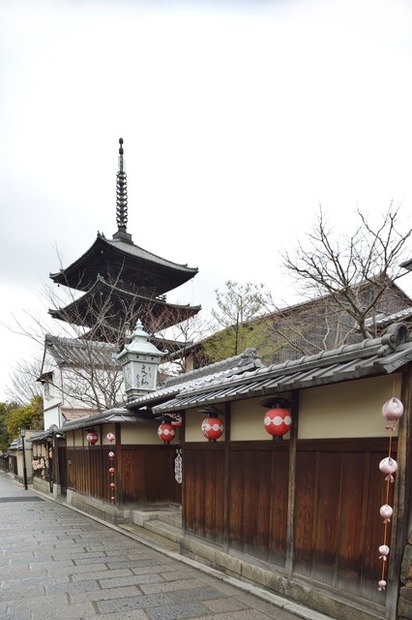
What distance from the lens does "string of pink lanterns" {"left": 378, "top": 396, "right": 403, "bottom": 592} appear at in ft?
13.1

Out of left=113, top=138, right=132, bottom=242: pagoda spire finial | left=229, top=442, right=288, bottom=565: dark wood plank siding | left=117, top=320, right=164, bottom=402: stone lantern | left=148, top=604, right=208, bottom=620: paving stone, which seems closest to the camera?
left=148, top=604, right=208, bottom=620: paving stone

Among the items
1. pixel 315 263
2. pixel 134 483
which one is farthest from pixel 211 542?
pixel 315 263

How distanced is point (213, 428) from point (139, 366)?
760 centimetres

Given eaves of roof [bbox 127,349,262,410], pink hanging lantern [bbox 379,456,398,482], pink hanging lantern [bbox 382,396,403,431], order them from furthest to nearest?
1. eaves of roof [bbox 127,349,262,410]
2. pink hanging lantern [bbox 379,456,398,482]
3. pink hanging lantern [bbox 382,396,403,431]

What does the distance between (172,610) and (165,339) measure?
18.6 m

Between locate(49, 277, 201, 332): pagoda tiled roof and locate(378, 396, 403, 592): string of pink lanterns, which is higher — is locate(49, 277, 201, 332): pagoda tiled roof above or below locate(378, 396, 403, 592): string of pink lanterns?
above

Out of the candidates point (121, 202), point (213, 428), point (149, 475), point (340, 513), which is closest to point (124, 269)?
point (121, 202)

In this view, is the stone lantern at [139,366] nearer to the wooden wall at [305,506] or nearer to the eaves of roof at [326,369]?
the wooden wall at [305,506]

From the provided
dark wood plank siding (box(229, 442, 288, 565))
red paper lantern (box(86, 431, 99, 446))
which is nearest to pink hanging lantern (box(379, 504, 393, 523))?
dark wood plank siding (box(229, 442, 288, 565))

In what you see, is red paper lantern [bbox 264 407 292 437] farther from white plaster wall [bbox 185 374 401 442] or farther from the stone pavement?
the stone pavement

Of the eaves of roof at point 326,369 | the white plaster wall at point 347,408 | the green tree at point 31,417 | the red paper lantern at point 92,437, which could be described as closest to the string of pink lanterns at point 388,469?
the white plaster wall at point 347,408

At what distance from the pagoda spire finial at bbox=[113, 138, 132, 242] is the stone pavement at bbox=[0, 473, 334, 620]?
67.9 feet

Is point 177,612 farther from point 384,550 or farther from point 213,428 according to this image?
point 384,550

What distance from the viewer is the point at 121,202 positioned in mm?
27453
